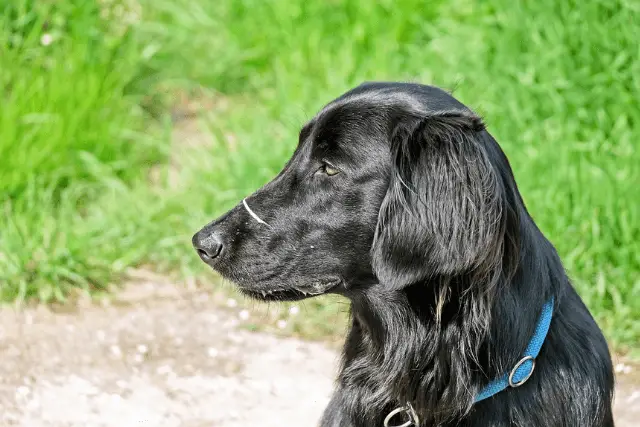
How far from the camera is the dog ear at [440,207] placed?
2514 mm

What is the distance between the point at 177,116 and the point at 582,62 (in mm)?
2875

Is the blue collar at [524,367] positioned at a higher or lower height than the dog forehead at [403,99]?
lower

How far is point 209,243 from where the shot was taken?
2.89m

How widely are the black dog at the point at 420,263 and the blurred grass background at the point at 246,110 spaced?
1753mm

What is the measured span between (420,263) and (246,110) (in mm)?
3843

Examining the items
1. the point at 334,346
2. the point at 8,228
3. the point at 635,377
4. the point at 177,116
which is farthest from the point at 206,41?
the point at 635,377

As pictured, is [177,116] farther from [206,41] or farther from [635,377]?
[635,377]

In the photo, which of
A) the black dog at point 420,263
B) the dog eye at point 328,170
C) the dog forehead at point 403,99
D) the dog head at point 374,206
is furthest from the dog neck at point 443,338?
the dog forehead at point 403,99

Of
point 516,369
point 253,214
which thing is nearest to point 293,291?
point 253,214

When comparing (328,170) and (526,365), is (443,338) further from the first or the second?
(328,170)

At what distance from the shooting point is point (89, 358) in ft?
14.3

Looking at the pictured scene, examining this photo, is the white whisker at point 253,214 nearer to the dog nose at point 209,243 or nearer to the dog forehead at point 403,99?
the dog nose at point 209,243

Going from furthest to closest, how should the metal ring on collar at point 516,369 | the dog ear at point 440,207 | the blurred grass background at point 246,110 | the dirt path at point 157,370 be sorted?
the blurred grass background at point 246,110 → the dirt path at point 157,370 → the metal ring on collar at point 516,369 → the dog ear at point 440,207

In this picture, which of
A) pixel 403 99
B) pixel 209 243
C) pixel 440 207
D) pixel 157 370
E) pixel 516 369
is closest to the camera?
pixel 440 207
